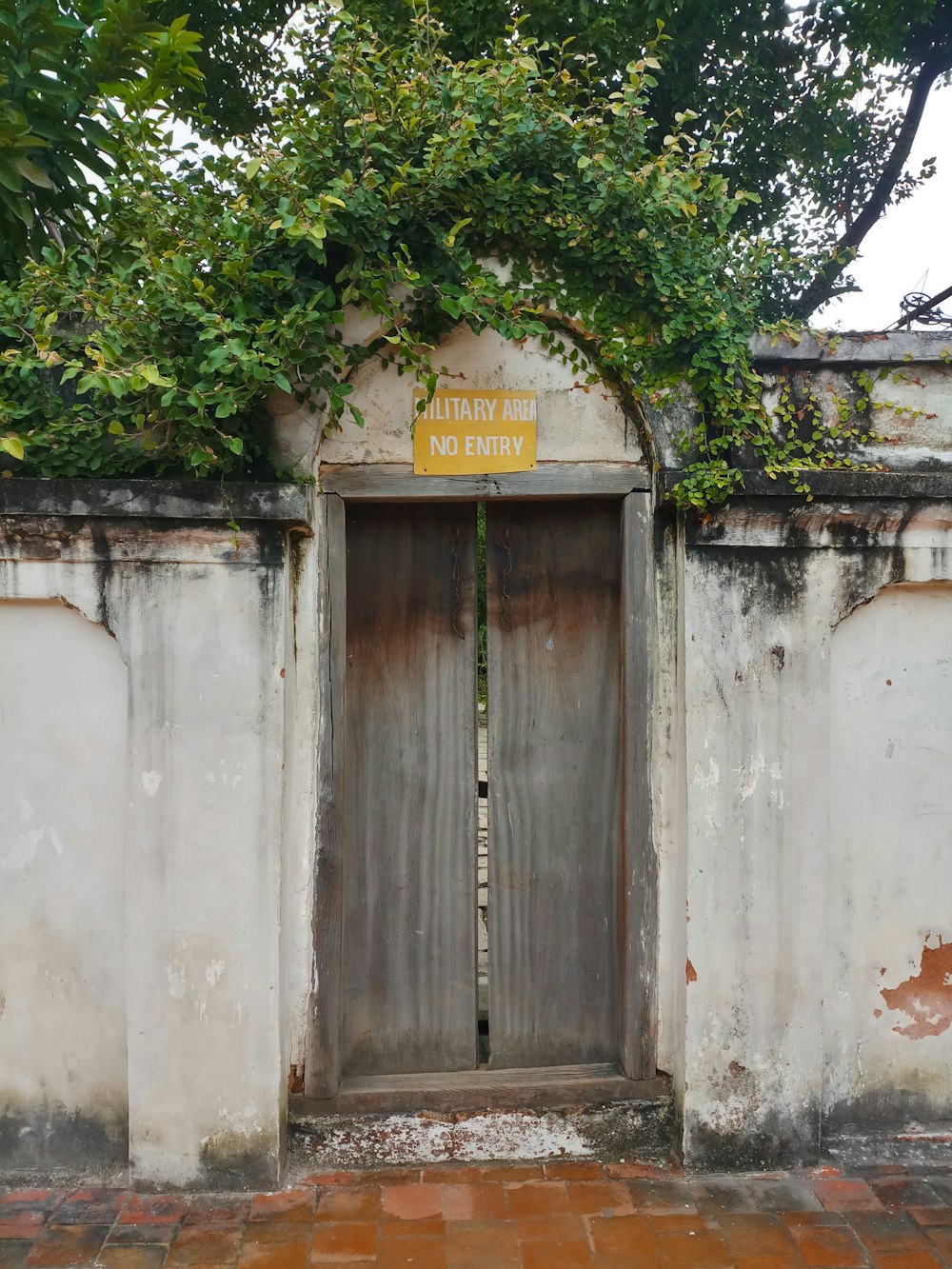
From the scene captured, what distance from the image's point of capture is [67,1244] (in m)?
2.93

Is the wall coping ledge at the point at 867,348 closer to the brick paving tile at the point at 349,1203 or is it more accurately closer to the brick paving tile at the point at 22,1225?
the brick paving tile at the point at 349,1203

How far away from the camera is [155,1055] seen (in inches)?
126

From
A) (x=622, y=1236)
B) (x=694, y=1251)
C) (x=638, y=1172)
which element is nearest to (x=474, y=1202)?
(x=622, y=1236)

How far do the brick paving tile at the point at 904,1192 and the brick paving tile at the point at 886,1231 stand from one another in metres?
0.08

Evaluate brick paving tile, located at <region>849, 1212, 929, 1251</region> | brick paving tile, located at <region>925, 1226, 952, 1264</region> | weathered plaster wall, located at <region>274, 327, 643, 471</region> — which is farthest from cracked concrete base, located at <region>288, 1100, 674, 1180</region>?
weathered plaster wall, located at <region>274, 327, 643, 471</region>

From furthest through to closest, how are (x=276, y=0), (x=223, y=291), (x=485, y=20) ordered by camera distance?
(x=276, y=0) < (x=485, y=20) < (x=223, y=291)

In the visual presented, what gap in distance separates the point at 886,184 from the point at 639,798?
8086mm

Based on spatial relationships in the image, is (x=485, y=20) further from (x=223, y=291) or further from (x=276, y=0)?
(x=223, y=291)

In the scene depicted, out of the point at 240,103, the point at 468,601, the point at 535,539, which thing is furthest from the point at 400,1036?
the point at 240,103

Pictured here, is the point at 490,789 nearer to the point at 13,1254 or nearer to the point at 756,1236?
the point at 756,1236

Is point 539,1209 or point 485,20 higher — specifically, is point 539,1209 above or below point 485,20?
below

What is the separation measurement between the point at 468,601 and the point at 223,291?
4.84 feet

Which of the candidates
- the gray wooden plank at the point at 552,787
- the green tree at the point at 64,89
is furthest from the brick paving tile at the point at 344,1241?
the green tree at the point at 64,89

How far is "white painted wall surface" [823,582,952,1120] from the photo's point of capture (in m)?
3.52
